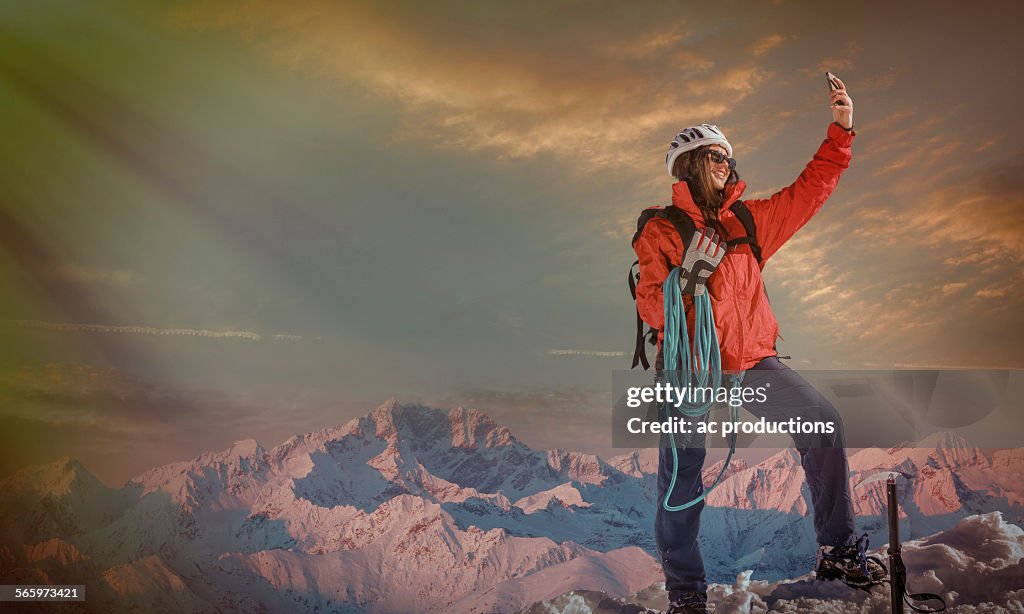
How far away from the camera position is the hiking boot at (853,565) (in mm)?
3719

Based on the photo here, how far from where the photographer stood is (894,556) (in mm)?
3283

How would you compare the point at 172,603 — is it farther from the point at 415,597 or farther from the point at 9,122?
the point at 9,122

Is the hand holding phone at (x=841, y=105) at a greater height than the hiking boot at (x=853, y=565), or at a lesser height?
greater

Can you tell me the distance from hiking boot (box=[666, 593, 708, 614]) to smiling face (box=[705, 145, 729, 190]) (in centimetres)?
211

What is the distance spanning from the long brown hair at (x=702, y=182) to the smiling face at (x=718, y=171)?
11 mm

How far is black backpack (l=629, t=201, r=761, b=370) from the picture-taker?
3.92 metres

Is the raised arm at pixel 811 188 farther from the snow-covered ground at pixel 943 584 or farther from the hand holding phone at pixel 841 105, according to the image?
the snow-covered ground at pixel 943 584

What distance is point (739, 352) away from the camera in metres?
3.88

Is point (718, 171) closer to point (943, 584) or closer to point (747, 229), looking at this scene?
point (747, 229)

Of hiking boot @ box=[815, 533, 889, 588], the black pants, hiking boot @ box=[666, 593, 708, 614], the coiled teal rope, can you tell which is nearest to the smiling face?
the coiled teal rope

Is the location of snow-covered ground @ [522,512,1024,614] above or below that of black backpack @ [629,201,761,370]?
below

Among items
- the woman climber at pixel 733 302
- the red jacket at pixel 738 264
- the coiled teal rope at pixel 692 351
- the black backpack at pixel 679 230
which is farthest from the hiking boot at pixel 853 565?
the black backpack at pixel 679 230

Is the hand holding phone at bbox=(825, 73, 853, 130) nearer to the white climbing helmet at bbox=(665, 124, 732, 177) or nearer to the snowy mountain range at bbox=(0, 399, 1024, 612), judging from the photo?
the white climbing helmet at bbox=(665, 124, 732, 177)

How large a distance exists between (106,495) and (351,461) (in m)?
2.47
